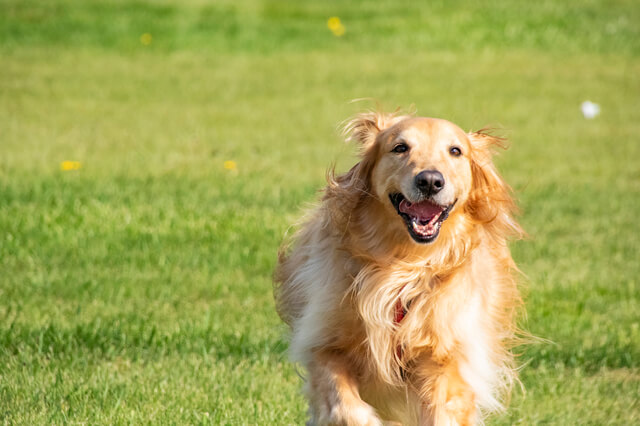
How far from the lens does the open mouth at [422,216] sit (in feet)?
14.0

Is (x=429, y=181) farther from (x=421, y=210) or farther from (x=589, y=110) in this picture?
(x=589, y=110)

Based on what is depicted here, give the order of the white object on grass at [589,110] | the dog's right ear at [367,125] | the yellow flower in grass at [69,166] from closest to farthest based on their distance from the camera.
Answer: the dog's right ear at [367,125] → the yellow flower in grass at [69,166] → the white object on grass at [589,110]

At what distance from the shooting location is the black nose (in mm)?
4129

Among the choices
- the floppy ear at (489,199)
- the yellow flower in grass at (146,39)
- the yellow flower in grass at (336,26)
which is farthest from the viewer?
the yellow flower in grass at (336,26)

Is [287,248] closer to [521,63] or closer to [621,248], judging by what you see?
[621,248]

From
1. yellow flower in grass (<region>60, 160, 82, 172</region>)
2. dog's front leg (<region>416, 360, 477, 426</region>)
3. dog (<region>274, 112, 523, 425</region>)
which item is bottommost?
yellow flower in grass (<region>60, 160, 82, 172</region>)

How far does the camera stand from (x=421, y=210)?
4.32m

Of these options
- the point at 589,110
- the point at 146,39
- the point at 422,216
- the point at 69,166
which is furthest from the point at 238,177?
the point at 146,39

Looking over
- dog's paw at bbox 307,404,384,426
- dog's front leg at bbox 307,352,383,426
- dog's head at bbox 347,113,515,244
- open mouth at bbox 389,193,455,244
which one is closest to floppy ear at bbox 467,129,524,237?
dog's head at bbox 347,113,515,244

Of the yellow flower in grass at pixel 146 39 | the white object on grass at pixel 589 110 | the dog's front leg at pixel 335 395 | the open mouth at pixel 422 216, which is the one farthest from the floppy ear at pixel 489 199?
the yellow flower in grass at pixel 146 39

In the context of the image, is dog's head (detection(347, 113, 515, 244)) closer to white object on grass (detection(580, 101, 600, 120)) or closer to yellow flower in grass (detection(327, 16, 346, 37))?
white object on grass (detection(580, 101, 600, 120))

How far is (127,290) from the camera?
705 centimetres

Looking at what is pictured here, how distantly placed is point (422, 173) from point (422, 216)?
0.25 meters

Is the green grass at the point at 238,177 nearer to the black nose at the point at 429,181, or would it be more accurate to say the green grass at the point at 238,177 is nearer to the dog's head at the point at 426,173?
the dog's head at the point at 426,173
